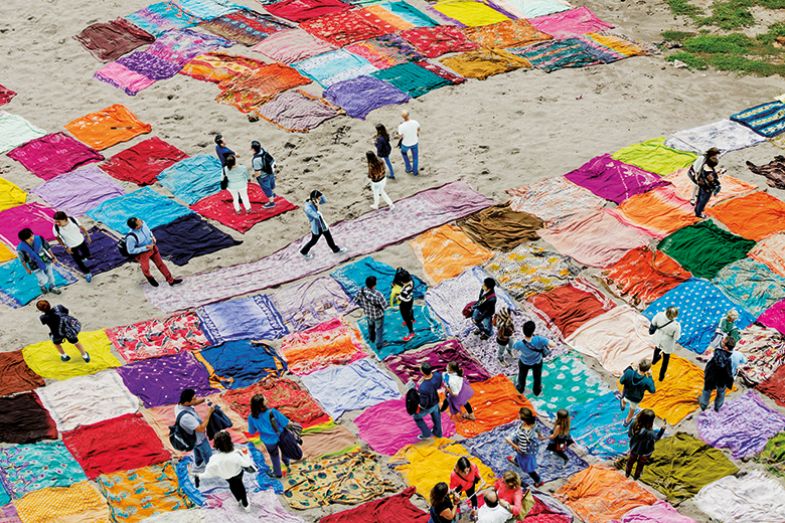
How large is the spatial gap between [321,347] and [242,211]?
16.0ft

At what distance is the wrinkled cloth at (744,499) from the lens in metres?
14.1

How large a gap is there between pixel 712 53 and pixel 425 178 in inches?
373

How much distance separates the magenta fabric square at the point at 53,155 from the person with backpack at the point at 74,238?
156 inches

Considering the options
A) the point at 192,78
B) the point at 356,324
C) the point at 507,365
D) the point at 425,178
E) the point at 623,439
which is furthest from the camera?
the point at 192,78

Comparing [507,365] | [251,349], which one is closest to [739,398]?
[507,365]

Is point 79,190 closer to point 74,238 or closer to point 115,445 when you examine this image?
point 74,238

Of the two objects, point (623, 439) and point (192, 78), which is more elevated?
point (192, 78)

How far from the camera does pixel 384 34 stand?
2698 cm

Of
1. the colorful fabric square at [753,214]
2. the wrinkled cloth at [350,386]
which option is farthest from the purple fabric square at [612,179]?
the wrinkled cloth at [350,386]

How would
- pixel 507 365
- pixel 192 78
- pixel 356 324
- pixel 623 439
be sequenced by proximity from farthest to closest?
1. pixel 192 78
2. pixel 356 324
3. pixel 507 365
4. pixel 623 439

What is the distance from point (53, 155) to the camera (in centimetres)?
2356

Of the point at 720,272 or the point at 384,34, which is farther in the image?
the point at 384,34

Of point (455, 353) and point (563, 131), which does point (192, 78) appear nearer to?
point (563, 131)

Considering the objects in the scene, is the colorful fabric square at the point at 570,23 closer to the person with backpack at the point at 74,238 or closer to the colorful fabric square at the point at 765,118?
the colorful fabric square at the point at 765,118
